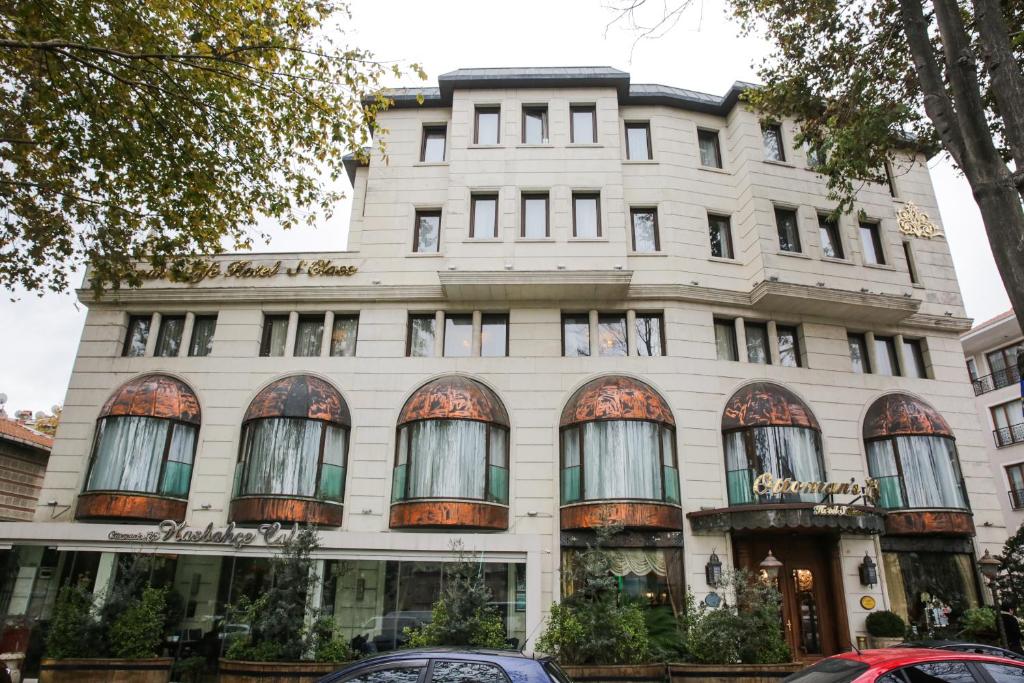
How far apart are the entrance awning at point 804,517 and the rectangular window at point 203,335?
15975mm

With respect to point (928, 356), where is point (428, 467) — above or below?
below

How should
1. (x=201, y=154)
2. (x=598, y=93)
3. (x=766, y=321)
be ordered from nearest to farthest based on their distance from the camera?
1. (x=201, y=154)
2. (x=766, y=321)
3. (x=598, y=93)

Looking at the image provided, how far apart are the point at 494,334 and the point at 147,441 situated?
1046 centimetres

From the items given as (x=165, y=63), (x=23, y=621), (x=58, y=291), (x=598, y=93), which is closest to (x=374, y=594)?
(x=23, y=621)

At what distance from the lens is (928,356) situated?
2120 centimetres

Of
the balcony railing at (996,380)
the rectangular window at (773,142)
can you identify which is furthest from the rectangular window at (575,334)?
the balcony railing at (996,380)

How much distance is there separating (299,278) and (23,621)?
1150 cm

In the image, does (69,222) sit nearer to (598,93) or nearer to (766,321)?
(598,93)

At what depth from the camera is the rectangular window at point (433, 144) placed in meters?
22.5

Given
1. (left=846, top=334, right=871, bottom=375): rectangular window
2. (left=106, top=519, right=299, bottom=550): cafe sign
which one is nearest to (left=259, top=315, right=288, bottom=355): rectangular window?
(left=106, top=519, right=299, bottom=550): cafe sign

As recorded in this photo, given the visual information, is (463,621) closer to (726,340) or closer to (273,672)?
(273,672)

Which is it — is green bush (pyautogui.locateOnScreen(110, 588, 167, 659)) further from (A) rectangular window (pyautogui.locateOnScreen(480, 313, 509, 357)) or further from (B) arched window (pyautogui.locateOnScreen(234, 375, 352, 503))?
(A) rectangular window (pyautogui.locateOnScreen(480, 313, 509, 357))

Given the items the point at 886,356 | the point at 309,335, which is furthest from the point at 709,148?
the point at 309,335

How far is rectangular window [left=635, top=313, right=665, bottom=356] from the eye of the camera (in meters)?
19.6
